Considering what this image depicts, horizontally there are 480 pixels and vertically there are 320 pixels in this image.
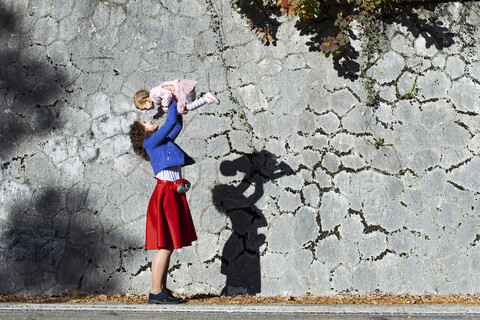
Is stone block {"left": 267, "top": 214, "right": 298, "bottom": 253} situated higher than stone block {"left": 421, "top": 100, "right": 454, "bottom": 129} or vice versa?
stone block {"left": 421, "top": 100, "right": 454, "bottom": 129}

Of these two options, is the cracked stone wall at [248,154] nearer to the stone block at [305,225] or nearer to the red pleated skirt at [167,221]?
the stone block at [305,225]

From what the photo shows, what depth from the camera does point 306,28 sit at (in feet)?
18.8

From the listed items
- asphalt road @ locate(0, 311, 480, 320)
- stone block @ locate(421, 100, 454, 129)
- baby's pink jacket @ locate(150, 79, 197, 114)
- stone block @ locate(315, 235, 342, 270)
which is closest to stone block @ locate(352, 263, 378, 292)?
stone block @ locate(315, 235, 342, 270)

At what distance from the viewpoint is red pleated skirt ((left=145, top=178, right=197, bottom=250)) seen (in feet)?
14.6

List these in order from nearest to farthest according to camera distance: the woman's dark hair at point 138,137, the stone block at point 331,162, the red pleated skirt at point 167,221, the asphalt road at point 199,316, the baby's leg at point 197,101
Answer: the asphalt road at point 199,316 → the red pleated skirt at point 167,221 → the baby's leg at point 197,101 → the woman's dark hair at point 138,137 → the stone block at point 331,162

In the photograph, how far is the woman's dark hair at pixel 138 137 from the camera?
4.95m

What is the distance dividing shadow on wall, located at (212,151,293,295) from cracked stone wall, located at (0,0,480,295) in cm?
1

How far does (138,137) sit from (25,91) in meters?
1.49

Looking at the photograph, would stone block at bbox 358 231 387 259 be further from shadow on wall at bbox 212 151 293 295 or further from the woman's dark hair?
the woman's dark hair

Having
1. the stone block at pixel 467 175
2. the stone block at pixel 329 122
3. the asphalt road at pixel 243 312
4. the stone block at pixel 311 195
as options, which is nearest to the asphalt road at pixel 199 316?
the asphalt road at pixel 243 312

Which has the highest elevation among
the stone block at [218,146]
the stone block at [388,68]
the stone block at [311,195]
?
the stone block at [388,68]

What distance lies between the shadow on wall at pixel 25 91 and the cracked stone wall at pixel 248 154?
14mm

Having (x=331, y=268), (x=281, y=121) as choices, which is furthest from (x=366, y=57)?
(x=331, y=268)

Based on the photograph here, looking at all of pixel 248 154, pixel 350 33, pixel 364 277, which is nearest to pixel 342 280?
pixel 364 277
